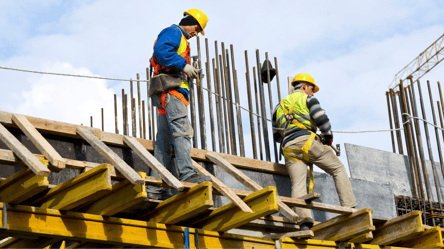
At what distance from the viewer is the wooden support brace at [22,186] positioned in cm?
505

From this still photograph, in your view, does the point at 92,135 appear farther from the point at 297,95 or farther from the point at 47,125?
the point at 297,95

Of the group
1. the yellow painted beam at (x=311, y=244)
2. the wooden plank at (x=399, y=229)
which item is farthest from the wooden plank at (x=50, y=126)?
the wooden plank at (x=399, y=229)

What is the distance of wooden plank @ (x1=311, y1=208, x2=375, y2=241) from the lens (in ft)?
22.9

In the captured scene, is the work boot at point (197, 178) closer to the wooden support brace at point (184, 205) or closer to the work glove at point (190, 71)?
the wooden support brace at point (184, 205)

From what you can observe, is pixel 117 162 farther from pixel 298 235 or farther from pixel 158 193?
pixel 298 235

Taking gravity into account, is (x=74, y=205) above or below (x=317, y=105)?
below

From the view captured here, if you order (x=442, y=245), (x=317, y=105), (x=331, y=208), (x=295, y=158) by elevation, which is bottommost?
(x=442, y=245)

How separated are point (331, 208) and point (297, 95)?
2.01 meters

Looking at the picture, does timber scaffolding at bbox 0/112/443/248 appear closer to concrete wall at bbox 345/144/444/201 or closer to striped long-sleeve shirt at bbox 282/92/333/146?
striped long-sleeve shirt at bbox 282/92/333/146

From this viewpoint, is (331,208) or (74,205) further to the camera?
(331,208)

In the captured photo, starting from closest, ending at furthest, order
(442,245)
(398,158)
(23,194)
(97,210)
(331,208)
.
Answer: (23,194) → (97,210) → (331,208) → (442,245) → (398,158)

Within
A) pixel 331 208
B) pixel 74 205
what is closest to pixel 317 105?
pixel 331 208

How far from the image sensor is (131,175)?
5.23 meters

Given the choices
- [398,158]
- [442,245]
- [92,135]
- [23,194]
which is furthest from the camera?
[398,158]
